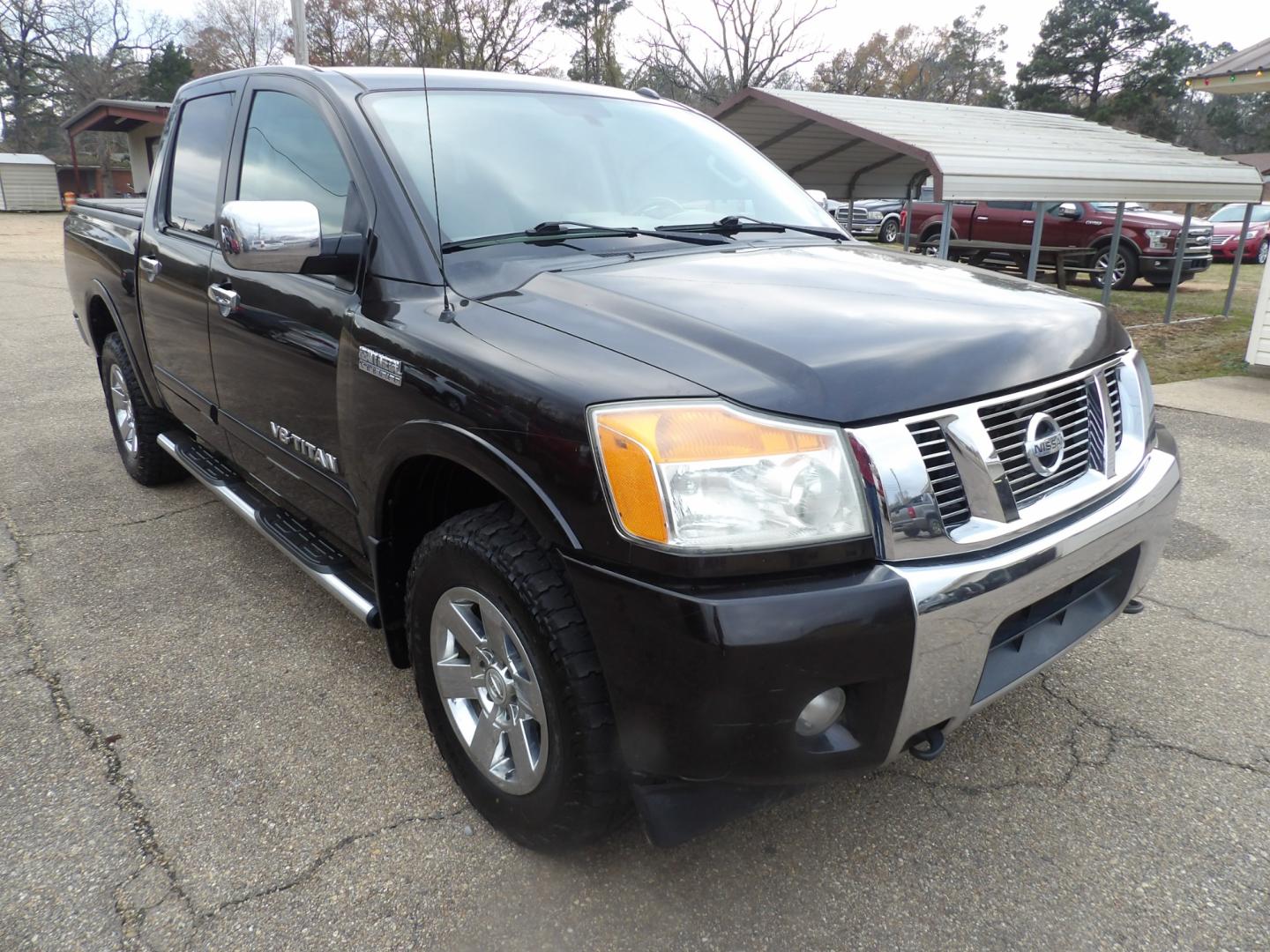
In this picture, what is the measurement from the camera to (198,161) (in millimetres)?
3576

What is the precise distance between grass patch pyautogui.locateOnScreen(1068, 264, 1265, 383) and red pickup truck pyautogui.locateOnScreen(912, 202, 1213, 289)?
40 centimetres

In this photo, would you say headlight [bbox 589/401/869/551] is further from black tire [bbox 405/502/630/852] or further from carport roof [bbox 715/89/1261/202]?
carport roof [bbox 715/89/1261/202]

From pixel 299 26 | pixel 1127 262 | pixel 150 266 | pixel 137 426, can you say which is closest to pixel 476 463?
pixel 150 266

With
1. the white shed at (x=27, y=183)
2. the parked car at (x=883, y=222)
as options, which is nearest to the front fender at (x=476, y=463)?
the parked car at (x=883, y=222)

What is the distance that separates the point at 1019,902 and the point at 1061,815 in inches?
14.6

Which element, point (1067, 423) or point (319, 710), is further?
point (319, 710)

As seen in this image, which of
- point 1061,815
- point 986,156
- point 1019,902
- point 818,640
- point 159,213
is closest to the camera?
point 818,640

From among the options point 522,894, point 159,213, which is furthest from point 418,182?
point 159,213

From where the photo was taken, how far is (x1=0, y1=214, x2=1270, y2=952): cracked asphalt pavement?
199cm

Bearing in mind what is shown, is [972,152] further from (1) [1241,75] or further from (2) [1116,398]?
(2) [1116,398]

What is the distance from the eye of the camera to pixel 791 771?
1.72 meters

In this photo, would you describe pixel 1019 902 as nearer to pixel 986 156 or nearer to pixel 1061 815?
pixel 1061 815

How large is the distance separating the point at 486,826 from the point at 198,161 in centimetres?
282

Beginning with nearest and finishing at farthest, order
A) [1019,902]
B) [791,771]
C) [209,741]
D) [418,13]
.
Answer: [791,771] < [1019,902] < [209,741] < [418,13]
